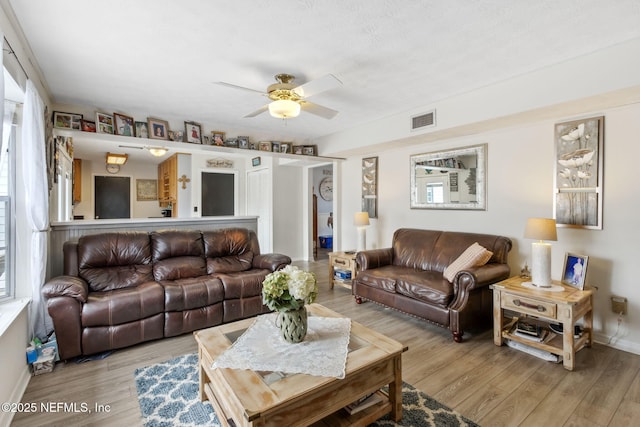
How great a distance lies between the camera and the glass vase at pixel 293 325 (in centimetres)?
181

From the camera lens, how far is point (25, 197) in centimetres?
241

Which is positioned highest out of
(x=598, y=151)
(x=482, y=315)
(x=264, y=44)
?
(x=264, y=44)

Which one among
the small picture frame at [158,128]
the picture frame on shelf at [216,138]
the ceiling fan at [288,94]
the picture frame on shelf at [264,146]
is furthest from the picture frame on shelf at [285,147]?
the ceiling fan at [288,94]

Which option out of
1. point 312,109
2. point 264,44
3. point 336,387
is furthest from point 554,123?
point 336,387

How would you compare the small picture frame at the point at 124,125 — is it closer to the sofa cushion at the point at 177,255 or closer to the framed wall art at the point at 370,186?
the sofa cushion at the point at 177,255

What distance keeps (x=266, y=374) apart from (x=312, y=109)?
2.17m

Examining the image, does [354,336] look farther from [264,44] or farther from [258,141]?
[258,141]

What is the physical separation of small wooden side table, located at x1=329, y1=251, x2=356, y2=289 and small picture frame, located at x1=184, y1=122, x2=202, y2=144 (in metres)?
2.49

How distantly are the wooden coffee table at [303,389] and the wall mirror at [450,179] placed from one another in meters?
2.54

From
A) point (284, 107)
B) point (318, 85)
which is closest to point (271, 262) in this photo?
point (284, 107)

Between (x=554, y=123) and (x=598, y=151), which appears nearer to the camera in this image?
→ (x=598, y=151)

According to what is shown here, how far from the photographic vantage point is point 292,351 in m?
1.74

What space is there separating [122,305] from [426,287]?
2.78m

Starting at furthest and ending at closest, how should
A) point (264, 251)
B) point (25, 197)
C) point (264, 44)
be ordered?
point (264, 251) < point (25, 197) < point (264, 44)
